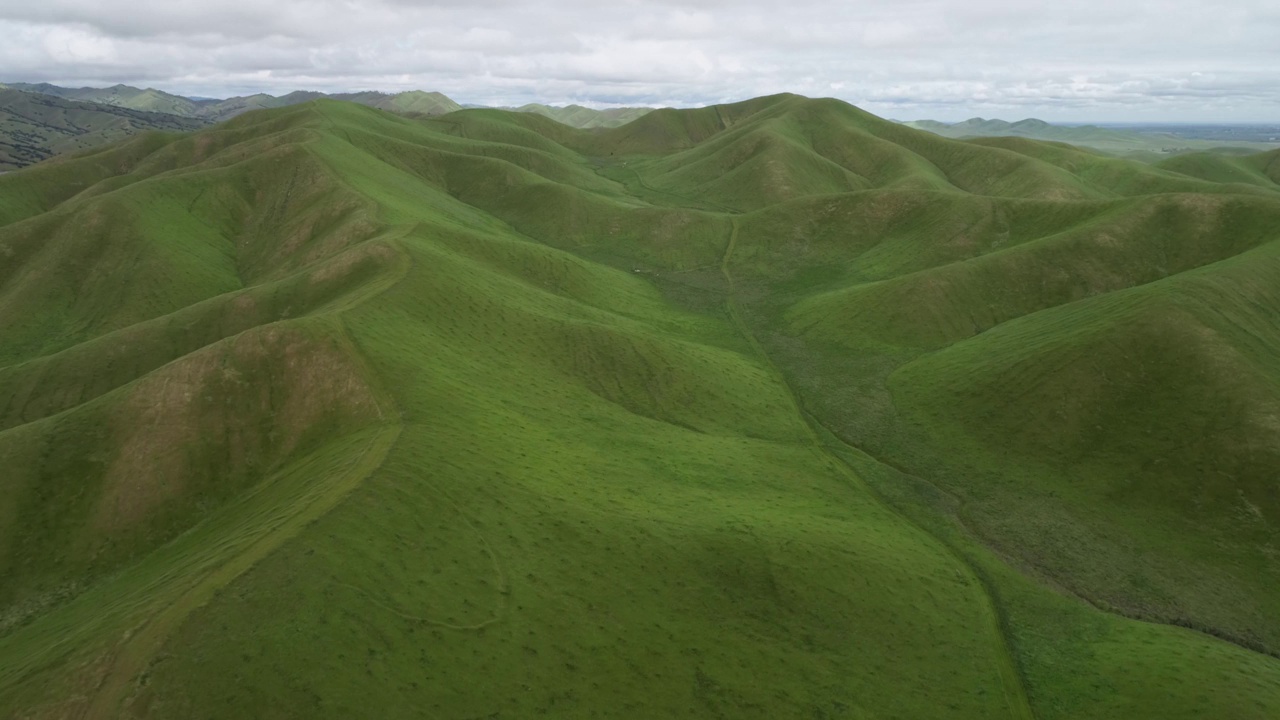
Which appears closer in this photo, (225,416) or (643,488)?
(643,488)

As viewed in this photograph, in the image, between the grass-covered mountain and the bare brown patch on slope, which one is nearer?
the grass-covered mountain

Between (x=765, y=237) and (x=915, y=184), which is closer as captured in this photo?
(x=765, y=237)

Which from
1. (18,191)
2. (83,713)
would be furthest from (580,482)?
(18,191)

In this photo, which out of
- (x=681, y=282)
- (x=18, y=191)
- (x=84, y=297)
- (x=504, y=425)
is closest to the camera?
(x=504, y=425)

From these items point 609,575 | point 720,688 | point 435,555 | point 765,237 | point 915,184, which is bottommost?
point 720,688

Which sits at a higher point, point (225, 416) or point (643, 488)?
point (225, 416)

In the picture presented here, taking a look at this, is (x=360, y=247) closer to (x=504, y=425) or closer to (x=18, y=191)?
(x=504, y=425)

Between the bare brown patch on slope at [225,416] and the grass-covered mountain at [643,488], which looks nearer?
the grass-covered mountain at [643,488]

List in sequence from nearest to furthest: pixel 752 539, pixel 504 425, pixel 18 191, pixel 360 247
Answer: pixel 752 539, pixel 504 425, pixel 360 247, pixel 18 191
